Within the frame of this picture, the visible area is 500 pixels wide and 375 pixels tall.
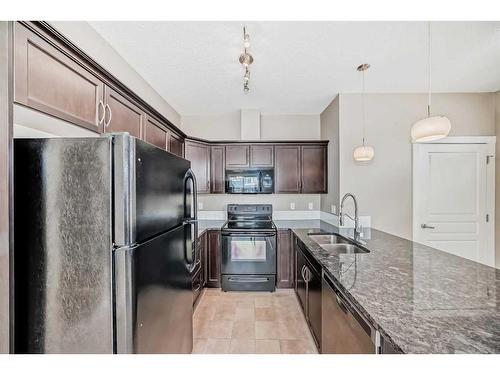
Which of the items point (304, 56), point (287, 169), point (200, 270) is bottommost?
point (200, 270)

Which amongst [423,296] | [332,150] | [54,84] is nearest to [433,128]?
[423,296]

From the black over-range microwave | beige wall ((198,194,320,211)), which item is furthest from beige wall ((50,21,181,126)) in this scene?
beige wall ((198,194,320,211))

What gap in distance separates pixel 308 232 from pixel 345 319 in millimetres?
1558

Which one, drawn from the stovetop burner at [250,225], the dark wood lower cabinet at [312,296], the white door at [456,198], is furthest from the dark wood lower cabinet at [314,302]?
the white door at [456,198]

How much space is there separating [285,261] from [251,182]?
47.6 inches

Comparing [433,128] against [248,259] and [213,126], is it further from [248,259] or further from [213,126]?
[213,126]

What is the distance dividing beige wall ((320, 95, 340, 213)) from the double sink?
0.60 meters

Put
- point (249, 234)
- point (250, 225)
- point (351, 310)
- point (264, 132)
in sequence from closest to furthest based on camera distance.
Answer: point (351, 310), point (249, 234), point (250, 225), point (264, 132)

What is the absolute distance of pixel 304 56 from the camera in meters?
2.20

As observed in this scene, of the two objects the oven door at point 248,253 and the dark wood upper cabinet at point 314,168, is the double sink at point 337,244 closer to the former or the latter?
the oven door at point 248,253

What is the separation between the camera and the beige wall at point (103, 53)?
1.58m

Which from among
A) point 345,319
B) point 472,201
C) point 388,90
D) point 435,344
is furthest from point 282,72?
point 472,201

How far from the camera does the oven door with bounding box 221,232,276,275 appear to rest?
322 cm
